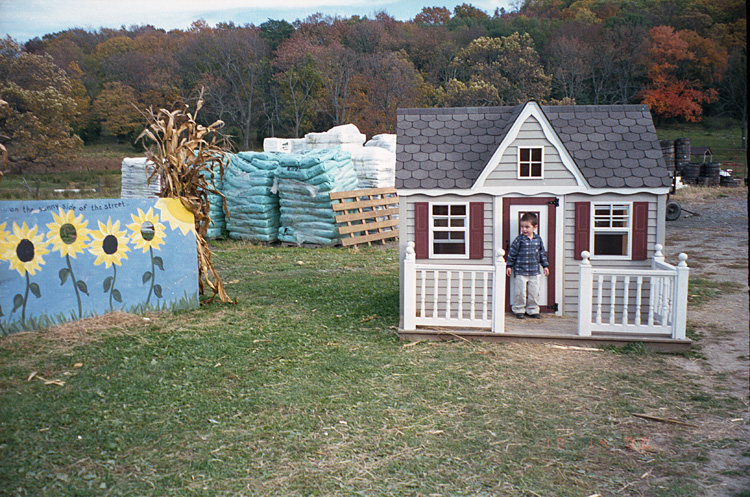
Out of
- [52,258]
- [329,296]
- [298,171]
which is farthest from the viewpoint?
[298,171]

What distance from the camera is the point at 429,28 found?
49.2 meters

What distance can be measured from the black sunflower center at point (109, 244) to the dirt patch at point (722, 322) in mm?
7382

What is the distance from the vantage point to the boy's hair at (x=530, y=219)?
787 centimetres

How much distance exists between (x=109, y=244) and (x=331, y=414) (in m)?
4.68

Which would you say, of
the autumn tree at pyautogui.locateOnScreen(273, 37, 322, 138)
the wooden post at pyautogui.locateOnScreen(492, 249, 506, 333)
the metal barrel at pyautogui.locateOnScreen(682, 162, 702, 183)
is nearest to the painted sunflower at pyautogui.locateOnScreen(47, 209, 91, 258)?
the wooden post at pyautogui.locateOnScreen(492, 249, 506, 333)

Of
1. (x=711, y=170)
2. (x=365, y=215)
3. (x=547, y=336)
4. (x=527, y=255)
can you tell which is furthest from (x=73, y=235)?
(x=711, y=170)

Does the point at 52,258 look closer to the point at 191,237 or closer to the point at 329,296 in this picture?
the point at 191,237

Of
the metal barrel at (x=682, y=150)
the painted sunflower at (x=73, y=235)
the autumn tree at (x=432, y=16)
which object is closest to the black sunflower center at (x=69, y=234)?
the painted sunflower at (x=73, y=235)

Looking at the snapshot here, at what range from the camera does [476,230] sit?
816 centimetres

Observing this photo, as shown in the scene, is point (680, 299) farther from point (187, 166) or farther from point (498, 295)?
point (187, 166)

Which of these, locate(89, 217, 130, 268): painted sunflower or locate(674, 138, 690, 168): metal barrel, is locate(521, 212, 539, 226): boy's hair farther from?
locate(674, 138, 690, 168): metal barrel

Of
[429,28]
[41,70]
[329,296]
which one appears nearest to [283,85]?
[429,28]

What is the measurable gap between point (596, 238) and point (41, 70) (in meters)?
29.2

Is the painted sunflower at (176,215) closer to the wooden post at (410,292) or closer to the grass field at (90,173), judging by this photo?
the wooden post at (410,292)
